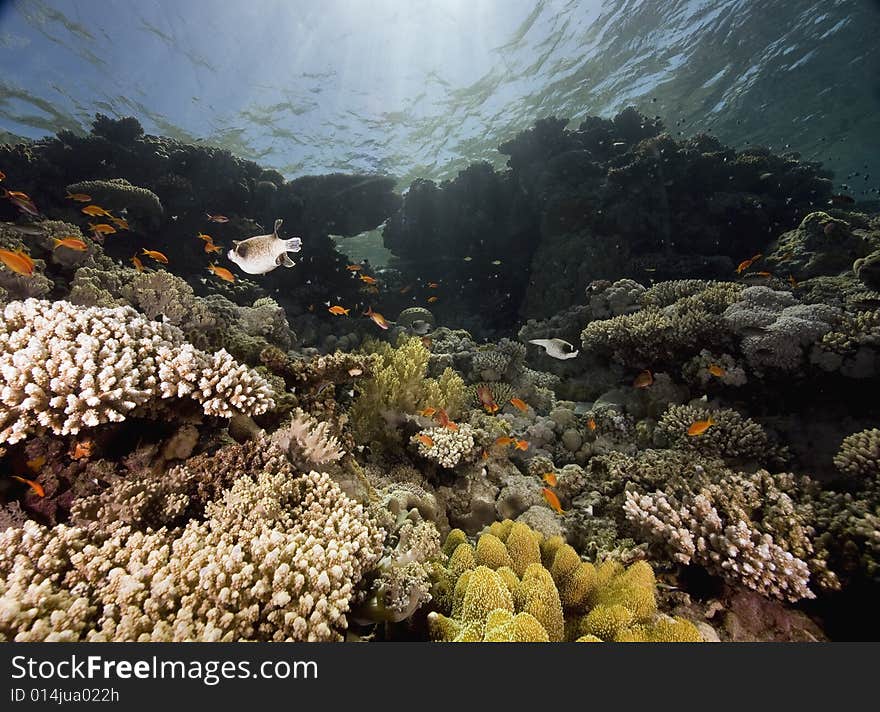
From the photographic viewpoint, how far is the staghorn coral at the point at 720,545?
9.00 feet

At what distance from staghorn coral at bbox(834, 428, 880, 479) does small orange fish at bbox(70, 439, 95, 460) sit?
722 centimetres

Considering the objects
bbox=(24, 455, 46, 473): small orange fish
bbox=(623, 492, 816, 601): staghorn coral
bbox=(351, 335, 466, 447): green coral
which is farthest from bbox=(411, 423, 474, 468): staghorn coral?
bbox=(24, 455, 46, 473): small orange fish

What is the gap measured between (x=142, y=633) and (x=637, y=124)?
22333 millimetres

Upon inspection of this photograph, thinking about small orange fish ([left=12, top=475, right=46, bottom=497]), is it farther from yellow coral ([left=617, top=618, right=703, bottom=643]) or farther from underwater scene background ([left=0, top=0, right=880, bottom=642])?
yellow coral ([left=617, top=618, right=703, bottom=643])

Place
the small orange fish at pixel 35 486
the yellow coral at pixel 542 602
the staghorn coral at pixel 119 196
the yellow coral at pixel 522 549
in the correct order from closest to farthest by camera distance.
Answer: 1. the yellow coral at pixel 542 602
2. the small orange fish at pixel 35 486
3. the yellow coral at pixel 522 549
4. the staghorn coral at pixel 119 196

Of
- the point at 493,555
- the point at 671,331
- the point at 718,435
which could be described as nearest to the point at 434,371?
the point at 671,331

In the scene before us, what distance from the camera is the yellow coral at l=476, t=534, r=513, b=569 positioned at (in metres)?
2.82

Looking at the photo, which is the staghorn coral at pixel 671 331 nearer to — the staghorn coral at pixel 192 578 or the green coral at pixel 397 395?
the green coral at pixel 397 395

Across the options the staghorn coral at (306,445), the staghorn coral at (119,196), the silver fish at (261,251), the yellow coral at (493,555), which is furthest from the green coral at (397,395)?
the staghorn coral at (119,196)

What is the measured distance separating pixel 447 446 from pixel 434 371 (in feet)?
12.1

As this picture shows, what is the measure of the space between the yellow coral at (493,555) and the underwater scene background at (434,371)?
0.03 meters

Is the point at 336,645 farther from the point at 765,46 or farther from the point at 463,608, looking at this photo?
the point at 765,46

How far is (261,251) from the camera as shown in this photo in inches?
125

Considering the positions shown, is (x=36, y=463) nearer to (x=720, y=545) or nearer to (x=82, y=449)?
(x=82, y=449)
